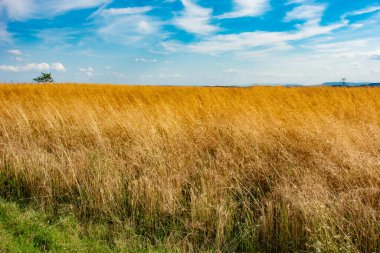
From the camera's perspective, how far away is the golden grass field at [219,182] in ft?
12.2

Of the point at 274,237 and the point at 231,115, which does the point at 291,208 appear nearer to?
the point at 274,237

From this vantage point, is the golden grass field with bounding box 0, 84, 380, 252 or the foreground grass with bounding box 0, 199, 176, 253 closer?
the foreground grass with bounding box 0, 199, 176, 253

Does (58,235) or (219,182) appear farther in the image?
(219,182)

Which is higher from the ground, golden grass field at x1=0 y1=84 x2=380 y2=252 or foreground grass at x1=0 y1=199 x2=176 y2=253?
golden grass field at x1=0 y1=84 x2=380 y2=252

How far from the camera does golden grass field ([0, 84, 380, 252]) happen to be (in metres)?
3.73

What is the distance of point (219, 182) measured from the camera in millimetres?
4613

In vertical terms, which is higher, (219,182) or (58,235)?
(219,182)

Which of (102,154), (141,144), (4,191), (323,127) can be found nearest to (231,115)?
(323,127)

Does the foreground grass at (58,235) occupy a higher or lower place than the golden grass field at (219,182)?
lower

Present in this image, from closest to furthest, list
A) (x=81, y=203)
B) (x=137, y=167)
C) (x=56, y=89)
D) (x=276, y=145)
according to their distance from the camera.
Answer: (x=81, y=203) < (x=137, y=167) < (x=276, y=145) < (x=56, y=89)

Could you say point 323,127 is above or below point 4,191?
above

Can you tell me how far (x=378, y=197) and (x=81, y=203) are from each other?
3979 mm

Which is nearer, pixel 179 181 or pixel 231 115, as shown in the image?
pixel 179 181

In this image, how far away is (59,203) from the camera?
4.67 m
